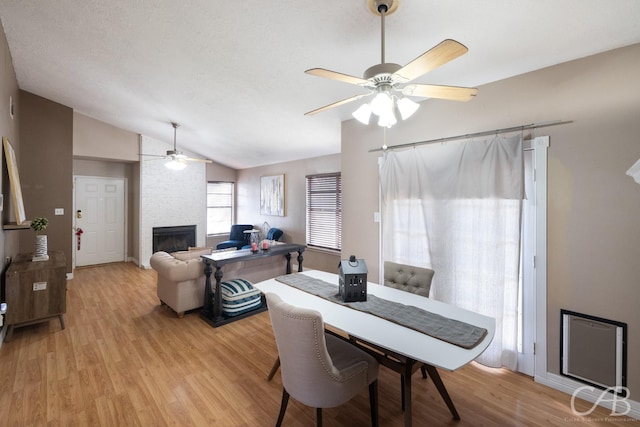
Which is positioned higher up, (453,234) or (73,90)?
(73,90)

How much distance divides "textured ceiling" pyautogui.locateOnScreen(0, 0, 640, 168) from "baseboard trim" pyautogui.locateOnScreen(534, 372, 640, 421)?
246cm

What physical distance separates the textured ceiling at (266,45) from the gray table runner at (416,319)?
6.23 ft

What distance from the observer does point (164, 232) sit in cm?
626

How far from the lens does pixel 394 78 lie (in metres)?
1.46

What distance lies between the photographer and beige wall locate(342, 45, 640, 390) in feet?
6.21

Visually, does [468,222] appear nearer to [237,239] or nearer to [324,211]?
[324,211]

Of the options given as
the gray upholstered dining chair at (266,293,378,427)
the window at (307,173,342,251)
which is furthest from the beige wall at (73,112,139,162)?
the gray upholstered dining chair at (266,293,378,427)

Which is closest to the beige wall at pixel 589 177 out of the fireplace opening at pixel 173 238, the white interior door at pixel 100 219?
the fireplace opening at pixel 173 238

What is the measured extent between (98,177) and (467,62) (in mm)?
7139

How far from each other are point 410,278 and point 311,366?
1.27m

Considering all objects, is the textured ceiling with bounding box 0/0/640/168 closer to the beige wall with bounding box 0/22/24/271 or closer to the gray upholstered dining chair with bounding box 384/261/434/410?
the beige wall with bounding box 0/22/24/271

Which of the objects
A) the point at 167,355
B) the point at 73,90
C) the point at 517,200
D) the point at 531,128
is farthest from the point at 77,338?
the point at 531,128

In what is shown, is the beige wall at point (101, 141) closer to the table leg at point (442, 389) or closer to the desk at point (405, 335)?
the desk at point (405, 335)

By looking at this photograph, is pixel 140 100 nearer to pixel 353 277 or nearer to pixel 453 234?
pixel 353 277
